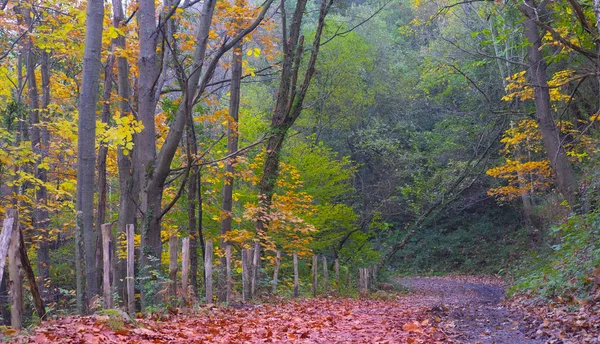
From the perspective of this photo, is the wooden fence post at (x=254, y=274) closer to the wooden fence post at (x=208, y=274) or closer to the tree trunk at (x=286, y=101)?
the wooden fence post at (x=208, y=274)

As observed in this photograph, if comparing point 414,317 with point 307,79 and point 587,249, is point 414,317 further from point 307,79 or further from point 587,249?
point 307,79

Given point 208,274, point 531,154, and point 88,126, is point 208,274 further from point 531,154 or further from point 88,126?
point 531,154

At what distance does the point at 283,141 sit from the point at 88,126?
33.6 feet

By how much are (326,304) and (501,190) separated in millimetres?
16463

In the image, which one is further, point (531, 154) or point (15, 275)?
point (531, 154)

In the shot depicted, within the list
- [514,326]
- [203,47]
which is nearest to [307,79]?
[203,47]

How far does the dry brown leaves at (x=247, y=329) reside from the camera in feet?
17.6

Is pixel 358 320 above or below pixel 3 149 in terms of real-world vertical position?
below

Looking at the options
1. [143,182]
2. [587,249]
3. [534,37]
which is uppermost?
[534,37]

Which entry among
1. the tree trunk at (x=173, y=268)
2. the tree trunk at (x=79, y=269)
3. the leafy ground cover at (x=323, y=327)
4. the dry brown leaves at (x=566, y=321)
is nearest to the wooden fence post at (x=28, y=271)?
the leafy ground cover at (x=323, y=327)

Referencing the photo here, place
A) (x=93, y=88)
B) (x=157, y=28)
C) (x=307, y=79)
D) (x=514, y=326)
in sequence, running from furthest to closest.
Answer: (x=307, y=79) < (x=157, y=28) < (x=93, y=88) < (x=514, y=326)

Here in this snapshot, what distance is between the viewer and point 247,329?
23.2 ft

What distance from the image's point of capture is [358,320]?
8.89 m

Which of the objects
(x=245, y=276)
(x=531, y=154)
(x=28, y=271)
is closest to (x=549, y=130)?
(x=245, y=276)
